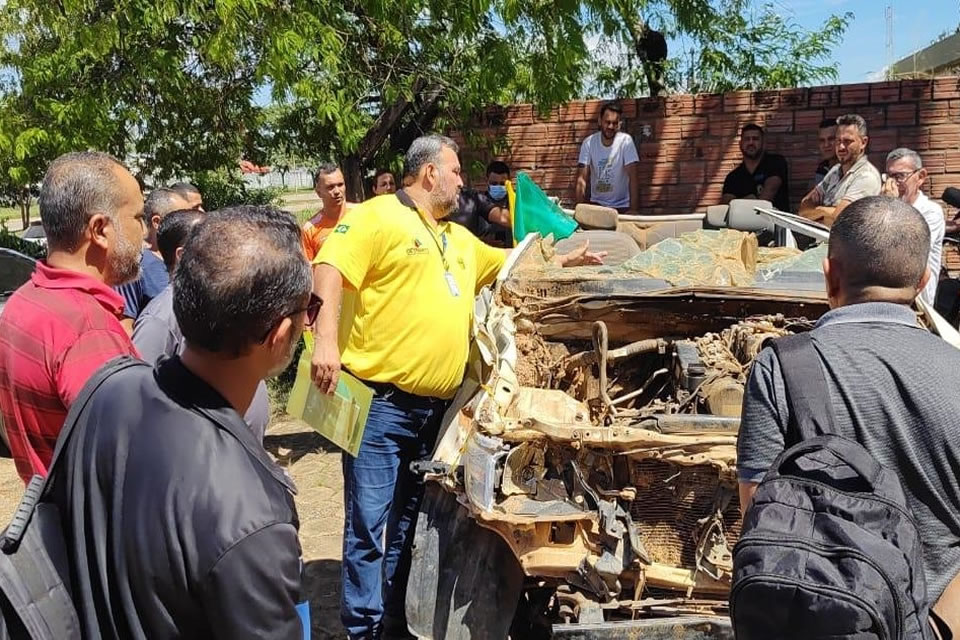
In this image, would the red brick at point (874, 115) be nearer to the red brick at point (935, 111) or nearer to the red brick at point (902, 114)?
the red brick at point (902, 114)

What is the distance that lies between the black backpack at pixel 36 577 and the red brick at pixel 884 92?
26.2 ft

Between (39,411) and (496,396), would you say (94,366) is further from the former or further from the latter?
(496,396)

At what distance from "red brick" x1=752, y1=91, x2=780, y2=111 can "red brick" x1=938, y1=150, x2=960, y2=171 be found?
1.58m

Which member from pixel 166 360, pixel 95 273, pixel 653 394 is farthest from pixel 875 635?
pixel 653 394

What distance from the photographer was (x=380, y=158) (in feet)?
27.0

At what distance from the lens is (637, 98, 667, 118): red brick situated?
823 cm

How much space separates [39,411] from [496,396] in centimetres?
150

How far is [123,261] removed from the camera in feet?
7.28

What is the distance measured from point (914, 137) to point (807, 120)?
952 millimetres

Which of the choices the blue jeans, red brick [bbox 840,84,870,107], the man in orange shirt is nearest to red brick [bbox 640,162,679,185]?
red brick [bbox 840,84,870,107]

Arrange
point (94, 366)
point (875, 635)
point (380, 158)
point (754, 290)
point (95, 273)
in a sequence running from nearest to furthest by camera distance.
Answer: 1. point (875, 635)
2. point (94, 366)
3. point (95, 273)
4. point (754, 290)
5. point (380, 158)

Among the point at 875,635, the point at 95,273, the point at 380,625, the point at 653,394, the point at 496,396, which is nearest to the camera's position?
the point at 875,635

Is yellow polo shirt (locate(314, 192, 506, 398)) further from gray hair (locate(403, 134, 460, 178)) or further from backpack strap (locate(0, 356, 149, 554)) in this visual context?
backpack strap (locate(0, 356, 149, 554))

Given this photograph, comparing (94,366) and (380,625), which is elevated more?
(94,366)
